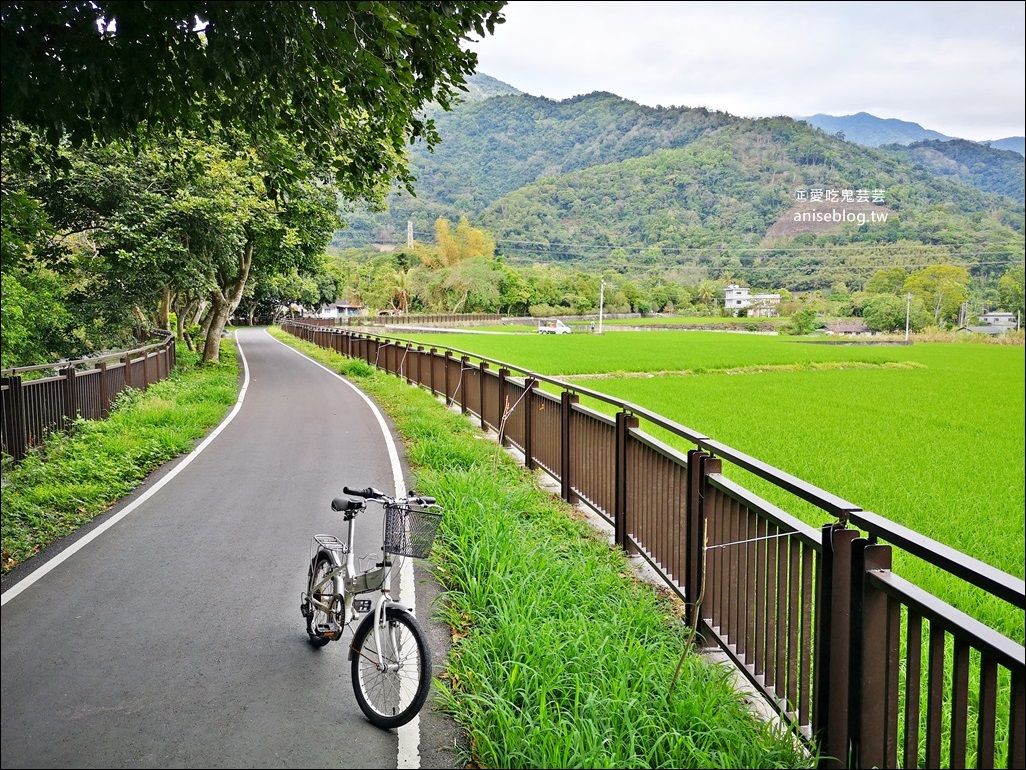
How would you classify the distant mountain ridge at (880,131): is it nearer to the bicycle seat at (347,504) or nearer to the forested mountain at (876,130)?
the forested mountain at (876,130)

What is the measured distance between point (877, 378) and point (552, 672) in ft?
91.0

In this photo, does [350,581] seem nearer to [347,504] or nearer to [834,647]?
[347,504]

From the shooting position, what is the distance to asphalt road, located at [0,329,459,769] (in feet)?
3.47

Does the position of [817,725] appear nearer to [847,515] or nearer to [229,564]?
[847,515]

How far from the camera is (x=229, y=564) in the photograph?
4.50 feet

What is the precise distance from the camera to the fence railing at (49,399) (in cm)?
323

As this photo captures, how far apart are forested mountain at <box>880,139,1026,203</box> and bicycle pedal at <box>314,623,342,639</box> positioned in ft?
27.3

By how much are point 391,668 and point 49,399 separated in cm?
423

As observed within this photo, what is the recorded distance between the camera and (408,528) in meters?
1.58

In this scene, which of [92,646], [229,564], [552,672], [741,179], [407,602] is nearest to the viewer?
[92,646]

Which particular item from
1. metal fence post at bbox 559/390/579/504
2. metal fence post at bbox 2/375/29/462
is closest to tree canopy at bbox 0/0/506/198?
metal fence post at bbox 2/375/29/462

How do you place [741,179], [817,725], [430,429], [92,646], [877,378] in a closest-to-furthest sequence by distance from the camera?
1. [92,646]
2. [817,725]
3. [430,429]
4. [741,179]
5. [877,378]

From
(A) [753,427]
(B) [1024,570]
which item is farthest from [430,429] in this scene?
(A) [753,427]

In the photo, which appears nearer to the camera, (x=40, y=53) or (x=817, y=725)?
(x=40, y=53)
